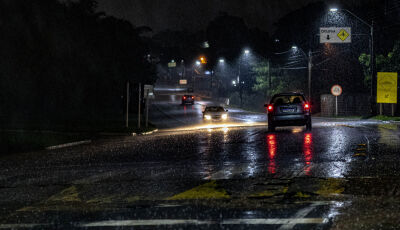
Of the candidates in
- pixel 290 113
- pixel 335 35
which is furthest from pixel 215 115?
pixel 290 113

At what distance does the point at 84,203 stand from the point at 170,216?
1889 millimetres

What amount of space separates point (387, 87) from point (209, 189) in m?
32.0

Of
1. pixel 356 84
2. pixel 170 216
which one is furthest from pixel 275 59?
pixel 170 216

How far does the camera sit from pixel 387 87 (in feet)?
125

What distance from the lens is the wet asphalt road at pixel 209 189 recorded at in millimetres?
6695

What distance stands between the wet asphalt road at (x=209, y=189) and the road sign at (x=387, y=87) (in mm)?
23152

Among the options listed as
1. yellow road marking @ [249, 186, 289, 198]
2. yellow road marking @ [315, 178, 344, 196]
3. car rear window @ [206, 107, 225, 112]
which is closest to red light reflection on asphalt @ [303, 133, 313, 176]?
yellow road marking @ [315, 178, 344, 196]

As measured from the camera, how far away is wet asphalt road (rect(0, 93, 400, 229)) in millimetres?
6695

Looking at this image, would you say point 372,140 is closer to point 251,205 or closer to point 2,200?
point 251,205

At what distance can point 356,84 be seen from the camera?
65.1m

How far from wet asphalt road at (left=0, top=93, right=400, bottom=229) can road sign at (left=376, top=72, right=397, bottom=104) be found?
23152 mm

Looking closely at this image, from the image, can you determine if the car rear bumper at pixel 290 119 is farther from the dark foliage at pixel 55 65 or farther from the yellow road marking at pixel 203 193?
the dark foliage at pixel 55 65

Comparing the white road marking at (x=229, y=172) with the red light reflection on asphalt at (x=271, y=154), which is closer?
the white road marking at (x=229, y=172)

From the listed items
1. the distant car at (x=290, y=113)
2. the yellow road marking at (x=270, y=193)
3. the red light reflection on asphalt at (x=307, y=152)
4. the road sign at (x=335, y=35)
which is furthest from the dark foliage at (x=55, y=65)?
the yellow road marking at (x=270, y=193)
